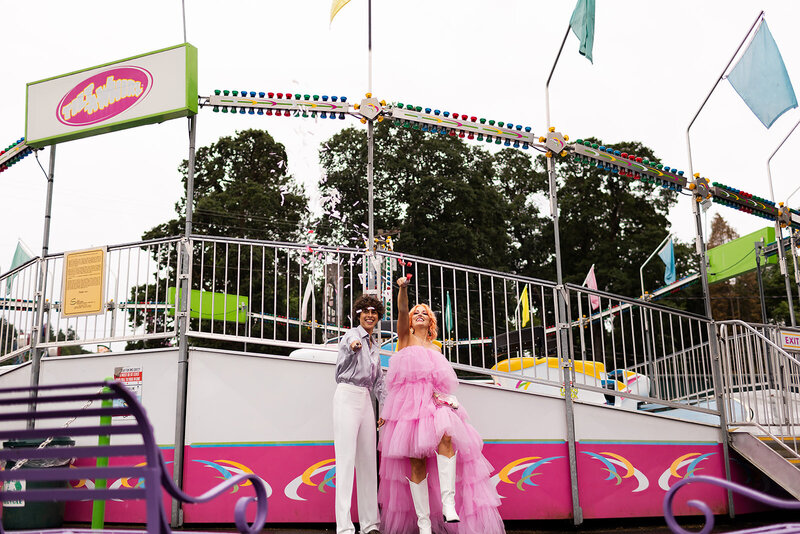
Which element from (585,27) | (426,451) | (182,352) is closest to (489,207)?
(585,27)

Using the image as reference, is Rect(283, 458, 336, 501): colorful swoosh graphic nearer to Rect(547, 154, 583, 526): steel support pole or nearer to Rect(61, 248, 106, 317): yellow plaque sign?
Rect(547, 154, 583, 526): steel support pole

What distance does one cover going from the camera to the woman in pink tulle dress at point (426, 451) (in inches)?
196

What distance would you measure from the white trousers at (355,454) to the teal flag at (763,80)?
572cm

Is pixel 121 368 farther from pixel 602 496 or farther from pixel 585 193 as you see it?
pixel 585 193

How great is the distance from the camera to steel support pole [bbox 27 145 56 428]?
21.1ft

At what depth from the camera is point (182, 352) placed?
5879mm

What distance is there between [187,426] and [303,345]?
1.14m

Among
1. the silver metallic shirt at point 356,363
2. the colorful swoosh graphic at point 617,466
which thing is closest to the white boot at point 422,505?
the silver metallic shirt at point 356,363

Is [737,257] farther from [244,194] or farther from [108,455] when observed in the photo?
[244,194]

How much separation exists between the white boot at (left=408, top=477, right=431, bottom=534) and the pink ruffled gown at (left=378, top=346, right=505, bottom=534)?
18 centimetres

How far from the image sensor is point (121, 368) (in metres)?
6.09

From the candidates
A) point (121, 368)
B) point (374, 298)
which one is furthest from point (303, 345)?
point (121, 368)

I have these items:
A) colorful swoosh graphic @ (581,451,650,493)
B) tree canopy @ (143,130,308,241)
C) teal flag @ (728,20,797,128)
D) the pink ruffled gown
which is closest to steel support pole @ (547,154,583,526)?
colorful swoosh graphic @ (581,451,650,493)

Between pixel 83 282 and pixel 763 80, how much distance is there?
7467 millimetres
